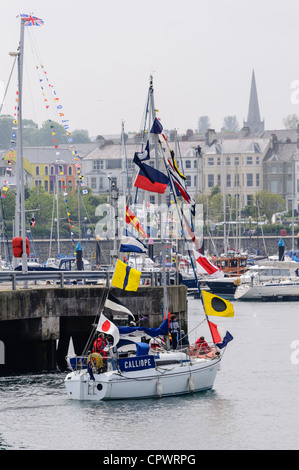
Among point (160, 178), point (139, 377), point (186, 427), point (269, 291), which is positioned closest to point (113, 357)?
point (139, 377)

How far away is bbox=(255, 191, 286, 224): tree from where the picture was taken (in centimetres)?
16912

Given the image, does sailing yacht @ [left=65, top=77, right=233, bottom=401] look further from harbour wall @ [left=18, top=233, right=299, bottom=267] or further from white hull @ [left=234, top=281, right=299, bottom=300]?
harbour wall @ [left=18, top=233, right=299, bottom=267]

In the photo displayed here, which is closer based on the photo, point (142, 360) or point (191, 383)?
point (142, 360)

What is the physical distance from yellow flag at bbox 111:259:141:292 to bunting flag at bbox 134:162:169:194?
2.68 m

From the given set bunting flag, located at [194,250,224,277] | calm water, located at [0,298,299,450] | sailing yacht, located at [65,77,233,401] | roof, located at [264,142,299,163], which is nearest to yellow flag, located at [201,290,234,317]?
sailing yacht, located at [65,77,233,401]

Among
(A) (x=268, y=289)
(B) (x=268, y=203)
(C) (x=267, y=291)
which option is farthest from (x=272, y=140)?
(C) (x=267, y=291)

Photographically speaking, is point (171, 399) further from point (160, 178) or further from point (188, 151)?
point (188, 151)

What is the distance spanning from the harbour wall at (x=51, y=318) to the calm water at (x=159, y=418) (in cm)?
73

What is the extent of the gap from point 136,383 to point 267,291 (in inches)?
2245

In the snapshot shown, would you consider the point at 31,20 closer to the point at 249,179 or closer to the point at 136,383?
the point at 136,383

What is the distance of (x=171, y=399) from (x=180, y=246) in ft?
310

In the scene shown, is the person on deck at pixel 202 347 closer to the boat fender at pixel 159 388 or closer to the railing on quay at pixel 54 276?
the boat fender at pixel 159 388

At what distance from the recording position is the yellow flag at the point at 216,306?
37.6 metres

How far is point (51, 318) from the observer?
127 feet
